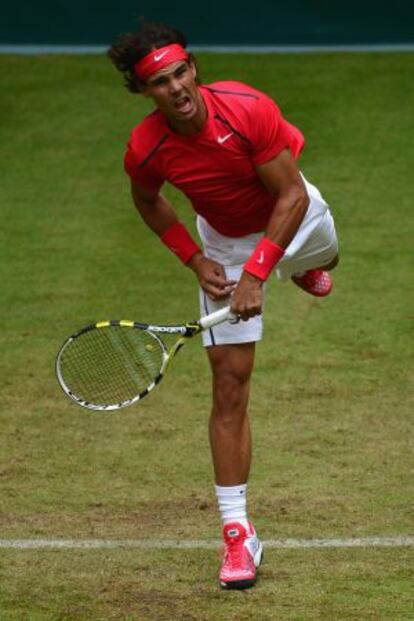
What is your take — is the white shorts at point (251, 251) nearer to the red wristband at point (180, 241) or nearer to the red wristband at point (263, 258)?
the red wristband at point (180, 241)

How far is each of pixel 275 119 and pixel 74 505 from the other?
2.33m

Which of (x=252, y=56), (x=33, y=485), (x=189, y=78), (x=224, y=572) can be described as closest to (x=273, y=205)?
(x=189, y=78)

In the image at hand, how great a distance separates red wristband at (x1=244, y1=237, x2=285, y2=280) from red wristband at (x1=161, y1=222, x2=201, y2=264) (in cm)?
43

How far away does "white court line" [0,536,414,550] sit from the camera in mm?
7625

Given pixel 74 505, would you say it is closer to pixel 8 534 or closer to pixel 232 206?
pixel 8 534

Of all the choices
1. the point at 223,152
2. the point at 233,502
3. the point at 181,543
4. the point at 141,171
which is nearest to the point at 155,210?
the point at 141,171

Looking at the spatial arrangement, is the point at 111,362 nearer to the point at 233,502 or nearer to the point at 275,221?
the point at 233,502

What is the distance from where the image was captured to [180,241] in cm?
753

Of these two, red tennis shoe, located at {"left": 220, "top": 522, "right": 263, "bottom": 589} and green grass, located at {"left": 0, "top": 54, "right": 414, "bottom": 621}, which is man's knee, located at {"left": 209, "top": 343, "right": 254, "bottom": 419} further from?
green grass, located at {"left": 0, "top": 54, "right": 414, "bottom": 621}

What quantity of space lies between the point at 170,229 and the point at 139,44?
89 cm

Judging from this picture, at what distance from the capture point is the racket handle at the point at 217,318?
7188 millimetres
